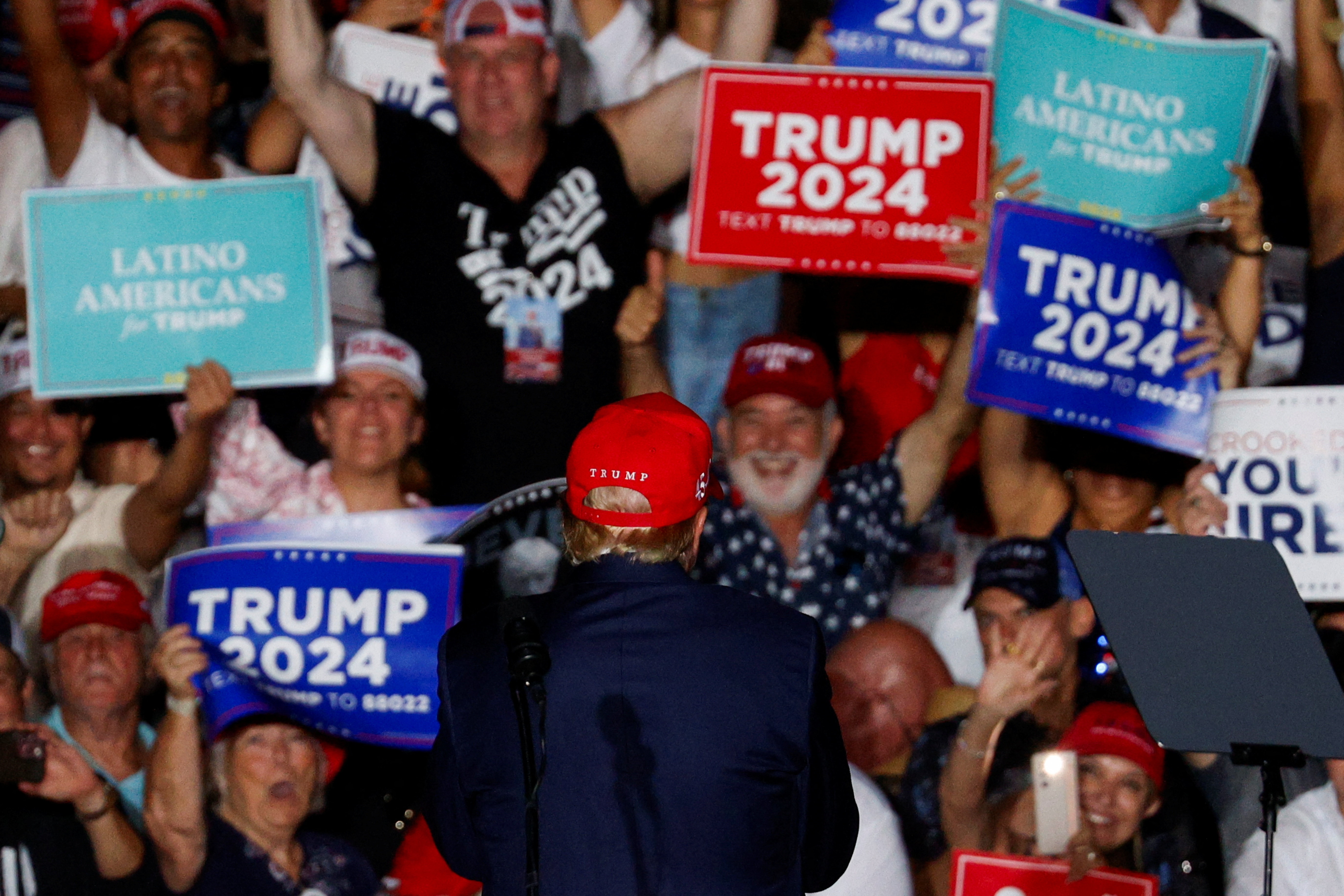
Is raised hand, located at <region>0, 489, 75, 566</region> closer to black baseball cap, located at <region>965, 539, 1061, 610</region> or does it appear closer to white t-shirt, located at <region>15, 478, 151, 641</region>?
white t-shirt, located at <region>15, 478, 151, 641</region>

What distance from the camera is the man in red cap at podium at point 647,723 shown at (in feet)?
7.06

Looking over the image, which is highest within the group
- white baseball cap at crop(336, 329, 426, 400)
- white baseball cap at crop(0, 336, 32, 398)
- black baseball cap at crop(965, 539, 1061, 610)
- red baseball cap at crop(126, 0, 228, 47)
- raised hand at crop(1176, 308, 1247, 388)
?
red baseball cap at crop(126, 0, 228, 47)

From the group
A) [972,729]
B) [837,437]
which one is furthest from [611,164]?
[972,729]

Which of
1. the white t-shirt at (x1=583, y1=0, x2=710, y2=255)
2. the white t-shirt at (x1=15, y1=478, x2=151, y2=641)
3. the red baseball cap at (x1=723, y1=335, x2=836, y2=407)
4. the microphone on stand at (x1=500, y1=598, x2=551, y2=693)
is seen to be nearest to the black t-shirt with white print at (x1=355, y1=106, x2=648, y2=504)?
the red baseball cap at (x1=723, y1=335, x2=836, y2=407)

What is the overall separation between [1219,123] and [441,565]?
2.33 m

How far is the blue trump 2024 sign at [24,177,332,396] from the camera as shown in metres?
4.55

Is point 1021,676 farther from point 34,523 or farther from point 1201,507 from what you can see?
point 34,523

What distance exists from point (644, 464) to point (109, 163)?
11.3 ft

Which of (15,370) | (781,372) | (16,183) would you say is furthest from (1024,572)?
(16,183)

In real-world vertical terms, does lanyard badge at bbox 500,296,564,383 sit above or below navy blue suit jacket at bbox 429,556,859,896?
above

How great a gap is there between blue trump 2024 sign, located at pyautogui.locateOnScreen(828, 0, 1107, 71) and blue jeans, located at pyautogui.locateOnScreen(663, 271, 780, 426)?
2.52 ft

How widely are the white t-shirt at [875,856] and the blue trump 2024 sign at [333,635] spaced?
116 cm

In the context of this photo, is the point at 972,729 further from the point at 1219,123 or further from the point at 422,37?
the point at 422,37

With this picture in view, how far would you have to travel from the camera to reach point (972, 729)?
4074mm
